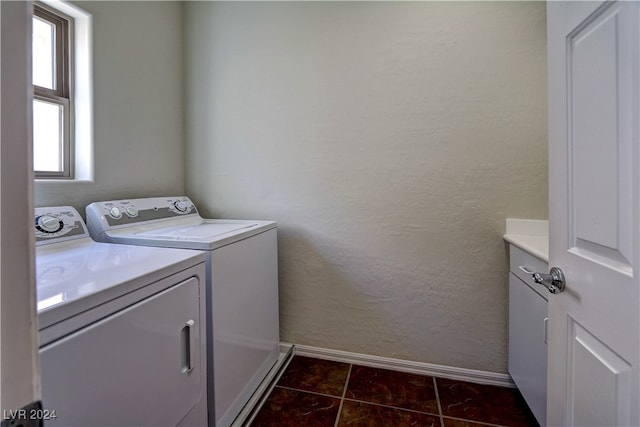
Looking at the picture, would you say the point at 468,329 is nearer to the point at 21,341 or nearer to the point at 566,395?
the point at 566,395

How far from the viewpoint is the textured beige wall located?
5.51 ft

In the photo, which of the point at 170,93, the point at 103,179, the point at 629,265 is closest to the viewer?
the point at 629,265

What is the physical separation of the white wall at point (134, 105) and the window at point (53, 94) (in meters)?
0.14

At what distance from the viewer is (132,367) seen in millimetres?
872

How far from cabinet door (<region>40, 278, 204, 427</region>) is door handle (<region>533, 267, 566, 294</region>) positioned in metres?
1.17

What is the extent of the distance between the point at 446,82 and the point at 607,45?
3.83ft

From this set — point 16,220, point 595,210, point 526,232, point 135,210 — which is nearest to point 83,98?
point 135,210

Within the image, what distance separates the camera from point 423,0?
175 cm

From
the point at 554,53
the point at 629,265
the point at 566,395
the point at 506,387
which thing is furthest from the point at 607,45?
the point at 506,387

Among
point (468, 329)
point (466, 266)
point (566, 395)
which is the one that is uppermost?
point (466, 266)

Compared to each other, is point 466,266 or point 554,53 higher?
point 554,53

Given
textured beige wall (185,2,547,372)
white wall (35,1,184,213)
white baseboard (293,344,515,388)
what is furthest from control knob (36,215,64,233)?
white baseboard (293,344,515,388)

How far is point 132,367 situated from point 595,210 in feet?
4.25

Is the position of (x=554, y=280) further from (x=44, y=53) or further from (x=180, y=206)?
(x=44, y=53)
